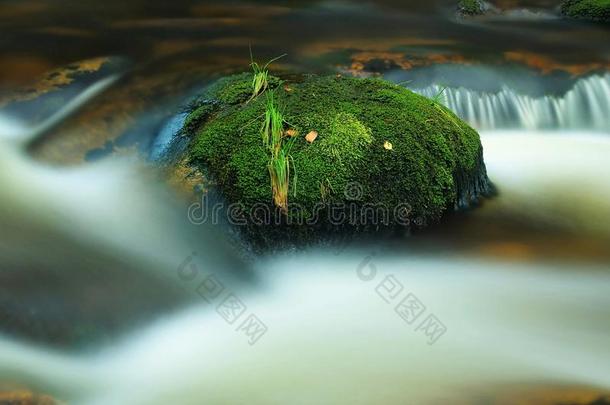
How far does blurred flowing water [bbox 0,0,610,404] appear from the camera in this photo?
11.5ft

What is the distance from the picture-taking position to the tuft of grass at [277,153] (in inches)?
164

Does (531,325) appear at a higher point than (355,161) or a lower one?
lower

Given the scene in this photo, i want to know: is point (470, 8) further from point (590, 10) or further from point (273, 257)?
point (273, 257)

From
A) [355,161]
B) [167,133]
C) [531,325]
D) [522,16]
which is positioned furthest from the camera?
[522,16]

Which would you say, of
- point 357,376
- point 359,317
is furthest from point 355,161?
point 357,376

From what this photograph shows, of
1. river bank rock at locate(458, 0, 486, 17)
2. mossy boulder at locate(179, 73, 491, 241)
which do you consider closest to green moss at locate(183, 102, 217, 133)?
mossy boulder at locate(179, 73, 491, 241)

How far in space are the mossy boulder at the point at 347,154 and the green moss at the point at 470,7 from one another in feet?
15.5

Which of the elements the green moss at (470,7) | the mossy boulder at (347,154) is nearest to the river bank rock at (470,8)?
the green moss at (470,7)

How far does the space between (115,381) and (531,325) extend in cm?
245

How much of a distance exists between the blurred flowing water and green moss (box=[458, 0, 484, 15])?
2035mm

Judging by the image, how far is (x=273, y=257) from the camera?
4.27 m

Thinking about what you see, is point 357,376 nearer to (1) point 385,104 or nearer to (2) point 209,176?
(2) point 209,176

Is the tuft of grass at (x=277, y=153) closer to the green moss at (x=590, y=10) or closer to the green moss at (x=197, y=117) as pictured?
the green moss at (x=197, y=117)

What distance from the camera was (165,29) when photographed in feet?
25.2
